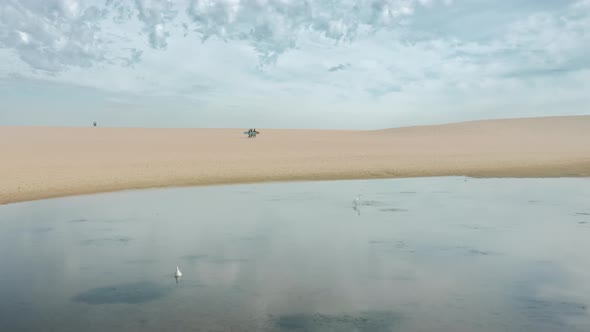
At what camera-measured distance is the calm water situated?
35.5 ft

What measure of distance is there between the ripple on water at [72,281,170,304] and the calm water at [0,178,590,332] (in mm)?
49

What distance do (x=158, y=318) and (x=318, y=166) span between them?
34.0m

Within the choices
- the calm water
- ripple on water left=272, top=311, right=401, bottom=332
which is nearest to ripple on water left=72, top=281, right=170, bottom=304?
the calm water

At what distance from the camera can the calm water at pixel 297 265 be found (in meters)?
10.8

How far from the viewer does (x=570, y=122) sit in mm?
137000

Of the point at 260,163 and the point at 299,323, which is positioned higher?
the point at 260,163

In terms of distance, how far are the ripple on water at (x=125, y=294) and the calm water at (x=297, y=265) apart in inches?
1.9

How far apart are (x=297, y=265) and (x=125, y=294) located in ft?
14.9

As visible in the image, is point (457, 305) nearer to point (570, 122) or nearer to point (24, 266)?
point (24, 266)

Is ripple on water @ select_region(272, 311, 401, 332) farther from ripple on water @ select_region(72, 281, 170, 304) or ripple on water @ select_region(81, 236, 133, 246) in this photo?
ripple on water @ select_region(81, 236, 133, 246)

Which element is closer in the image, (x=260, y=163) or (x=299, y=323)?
(x=299, y=323)

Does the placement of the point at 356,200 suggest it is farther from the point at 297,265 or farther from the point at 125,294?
the point at 125,294

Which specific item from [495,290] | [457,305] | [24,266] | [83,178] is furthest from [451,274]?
[83,178]

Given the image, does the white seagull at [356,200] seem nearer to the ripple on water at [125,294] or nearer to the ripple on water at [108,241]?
the ripple on water at [108,241]
